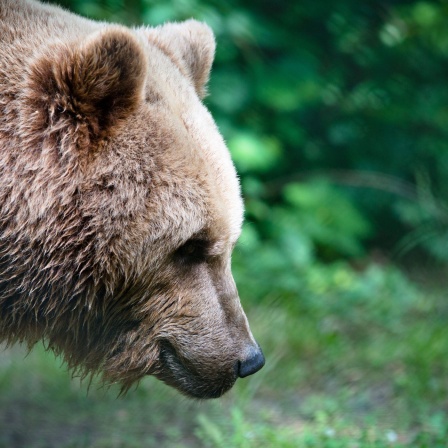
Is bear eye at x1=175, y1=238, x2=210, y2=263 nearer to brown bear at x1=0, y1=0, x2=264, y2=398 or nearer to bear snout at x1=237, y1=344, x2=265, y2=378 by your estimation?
brown bear at x1=0, y1=0, x2=264, y2=398

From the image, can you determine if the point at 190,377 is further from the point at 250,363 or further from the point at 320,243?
the point at 320,243

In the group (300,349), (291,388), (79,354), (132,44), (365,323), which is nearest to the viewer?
(132,44)

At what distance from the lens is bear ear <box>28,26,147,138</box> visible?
282cm

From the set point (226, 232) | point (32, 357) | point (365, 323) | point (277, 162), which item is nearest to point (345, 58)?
point (277, 162)

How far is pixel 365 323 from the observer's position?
20.7 ft

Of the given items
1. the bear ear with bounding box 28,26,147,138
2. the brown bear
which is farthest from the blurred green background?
the bear ear with bounding box 28,26,147,138

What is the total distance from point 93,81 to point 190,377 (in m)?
1.37

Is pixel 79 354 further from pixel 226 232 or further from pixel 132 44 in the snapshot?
pixel 132 44

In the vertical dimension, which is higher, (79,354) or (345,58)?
(79,354)

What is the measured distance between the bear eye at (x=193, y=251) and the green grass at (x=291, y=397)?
121cm

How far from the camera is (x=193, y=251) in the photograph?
320 cm

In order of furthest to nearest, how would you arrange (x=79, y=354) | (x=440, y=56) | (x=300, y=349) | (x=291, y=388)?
(x=440, y=56) → (x=300, y=349) → (x=291, y=388) → (x=79, y=354)

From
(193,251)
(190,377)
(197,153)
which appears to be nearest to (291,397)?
(190,377)

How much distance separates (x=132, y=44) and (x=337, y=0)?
17.3 ft
